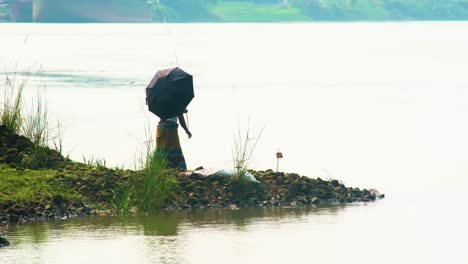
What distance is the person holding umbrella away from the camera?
21766 mm

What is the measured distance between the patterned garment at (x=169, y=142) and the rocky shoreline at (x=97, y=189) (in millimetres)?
531

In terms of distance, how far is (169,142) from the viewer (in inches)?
855

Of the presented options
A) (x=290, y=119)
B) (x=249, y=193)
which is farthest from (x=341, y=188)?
(x=290, y=119)

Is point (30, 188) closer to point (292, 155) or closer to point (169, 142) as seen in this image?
point (169, 142)

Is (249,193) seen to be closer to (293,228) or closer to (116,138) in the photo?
(293,228)

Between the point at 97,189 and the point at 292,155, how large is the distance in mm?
11765

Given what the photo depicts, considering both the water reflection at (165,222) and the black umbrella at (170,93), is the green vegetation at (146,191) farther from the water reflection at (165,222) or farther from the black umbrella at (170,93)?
the black umbrella at (170,93)

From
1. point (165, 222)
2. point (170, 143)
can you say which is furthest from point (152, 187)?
point (170, 143)

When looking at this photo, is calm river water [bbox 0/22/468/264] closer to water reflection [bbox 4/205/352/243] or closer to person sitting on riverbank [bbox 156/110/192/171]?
water reflection [bbox 4/205/352/243]

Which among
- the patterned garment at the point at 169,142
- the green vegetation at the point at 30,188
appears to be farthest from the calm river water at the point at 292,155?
the patterned garment at the point at 169,142

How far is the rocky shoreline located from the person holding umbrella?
60 centimetres

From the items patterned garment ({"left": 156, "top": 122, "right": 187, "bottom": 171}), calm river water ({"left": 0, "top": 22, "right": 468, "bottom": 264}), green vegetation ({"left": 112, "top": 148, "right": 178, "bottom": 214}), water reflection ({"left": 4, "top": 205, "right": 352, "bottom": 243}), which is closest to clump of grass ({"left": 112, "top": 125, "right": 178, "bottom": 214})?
green vegetation ({"left": 112, "top": 148, "right": 178, "bottom": 214})

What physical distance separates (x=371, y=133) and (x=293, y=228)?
68.6 ft

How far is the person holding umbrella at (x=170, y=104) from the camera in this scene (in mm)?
21766
